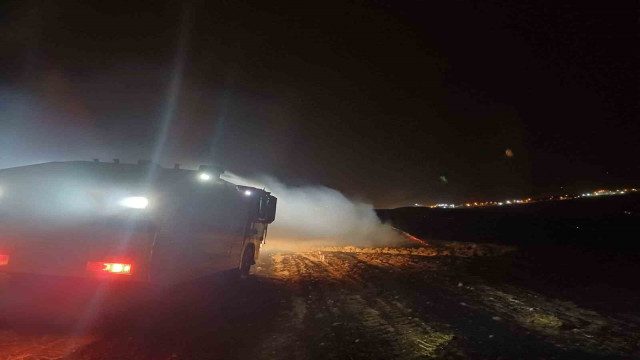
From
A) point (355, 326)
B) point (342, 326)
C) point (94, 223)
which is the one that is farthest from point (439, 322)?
point (94, 223)

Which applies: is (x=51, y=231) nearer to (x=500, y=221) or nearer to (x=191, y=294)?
(x=191, y=294)

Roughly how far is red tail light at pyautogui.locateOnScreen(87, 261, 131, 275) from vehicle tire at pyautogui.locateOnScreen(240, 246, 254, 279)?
4897mm

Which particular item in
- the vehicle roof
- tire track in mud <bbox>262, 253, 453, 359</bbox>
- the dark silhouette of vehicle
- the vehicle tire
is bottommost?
tire track in mud <bbox>262, 253, 453, 359</bbox>

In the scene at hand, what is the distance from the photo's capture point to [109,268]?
18.3ft

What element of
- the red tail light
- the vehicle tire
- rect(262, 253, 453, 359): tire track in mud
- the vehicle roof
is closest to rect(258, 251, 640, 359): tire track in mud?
rect(262, 253, 453, 359): tire track in mud

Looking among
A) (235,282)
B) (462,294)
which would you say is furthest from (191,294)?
(462,294)

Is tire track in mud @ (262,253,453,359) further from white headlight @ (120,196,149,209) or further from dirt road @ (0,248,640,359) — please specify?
white headlight @ (120,196,149,209)

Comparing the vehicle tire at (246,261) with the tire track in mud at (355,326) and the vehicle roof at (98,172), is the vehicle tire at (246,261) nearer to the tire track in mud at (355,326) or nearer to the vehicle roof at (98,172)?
the tire track in mud at (355,326)

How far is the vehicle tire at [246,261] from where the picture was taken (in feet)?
34.6

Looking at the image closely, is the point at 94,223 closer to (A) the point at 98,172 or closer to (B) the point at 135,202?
(B) the point at 135,202

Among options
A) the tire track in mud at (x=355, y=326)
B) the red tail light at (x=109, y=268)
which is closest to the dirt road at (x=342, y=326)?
the tire track in mud at (x=355, y=326)

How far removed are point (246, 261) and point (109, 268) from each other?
5.34 metres

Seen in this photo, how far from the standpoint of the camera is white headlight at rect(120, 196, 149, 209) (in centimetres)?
577

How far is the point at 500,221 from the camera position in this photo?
98.5 ft
